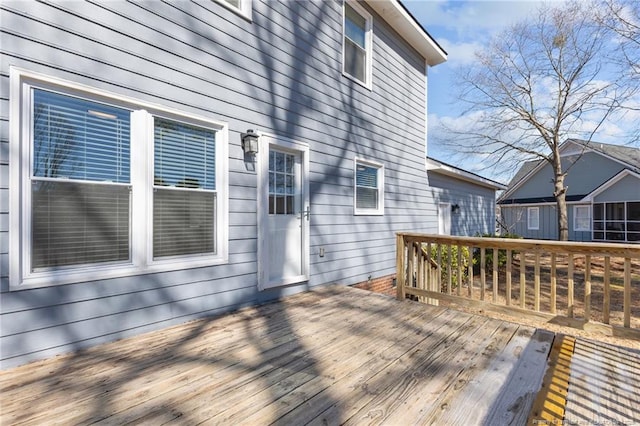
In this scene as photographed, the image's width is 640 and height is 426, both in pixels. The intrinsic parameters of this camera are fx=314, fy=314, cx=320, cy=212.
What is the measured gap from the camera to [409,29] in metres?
6.41

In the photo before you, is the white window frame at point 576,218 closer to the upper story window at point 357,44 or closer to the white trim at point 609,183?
the white trim at point 609,183

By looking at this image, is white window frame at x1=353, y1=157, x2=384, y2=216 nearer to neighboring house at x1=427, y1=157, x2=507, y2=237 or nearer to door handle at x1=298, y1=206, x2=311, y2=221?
door handle at x1=298, y1=206, x2=311, y2=221

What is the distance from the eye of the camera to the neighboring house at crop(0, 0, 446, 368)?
228 cm

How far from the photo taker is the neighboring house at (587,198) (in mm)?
13797

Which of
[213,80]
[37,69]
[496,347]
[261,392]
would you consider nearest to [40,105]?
[37,69]

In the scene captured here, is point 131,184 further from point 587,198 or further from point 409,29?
point 587,198

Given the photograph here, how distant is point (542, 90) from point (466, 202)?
14.3 feet

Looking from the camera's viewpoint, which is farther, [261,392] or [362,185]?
[362,185]

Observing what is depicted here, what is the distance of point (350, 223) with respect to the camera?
528 centimetres

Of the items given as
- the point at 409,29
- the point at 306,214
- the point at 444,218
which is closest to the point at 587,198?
the point at 444,218

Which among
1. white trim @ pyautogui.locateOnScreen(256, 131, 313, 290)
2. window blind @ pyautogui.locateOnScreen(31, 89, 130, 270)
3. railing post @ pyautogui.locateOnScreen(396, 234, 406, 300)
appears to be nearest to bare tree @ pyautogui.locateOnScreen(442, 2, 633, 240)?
railing post @ pyautogui.locateOnScreen(396, 234, 406, 300)

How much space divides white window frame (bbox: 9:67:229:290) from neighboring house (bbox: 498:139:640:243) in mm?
13561

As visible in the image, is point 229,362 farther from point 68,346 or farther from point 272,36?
point 272,36

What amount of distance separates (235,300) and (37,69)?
2.61 metres
